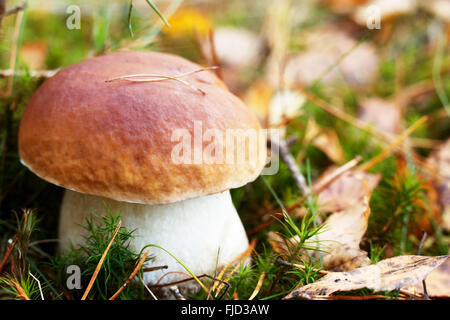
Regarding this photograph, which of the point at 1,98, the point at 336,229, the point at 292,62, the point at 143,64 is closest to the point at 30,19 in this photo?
the point at 1,98

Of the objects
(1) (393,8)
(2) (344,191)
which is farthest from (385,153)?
(1) (393,8)

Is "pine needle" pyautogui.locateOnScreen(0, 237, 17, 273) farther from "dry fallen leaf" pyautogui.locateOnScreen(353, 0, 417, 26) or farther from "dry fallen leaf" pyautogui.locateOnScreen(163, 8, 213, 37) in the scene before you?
"dry fallen leaf" pyautogui.locateOnScreen(353, 0, 417, 26)

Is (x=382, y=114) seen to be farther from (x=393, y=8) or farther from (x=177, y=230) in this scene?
(x=177, y=230)

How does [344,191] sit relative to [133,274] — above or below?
above

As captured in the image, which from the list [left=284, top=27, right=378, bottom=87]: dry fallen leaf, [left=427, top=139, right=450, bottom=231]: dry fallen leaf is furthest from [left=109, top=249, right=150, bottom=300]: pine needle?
[left=284, top=27, right=378, bottom=87]: dry fallen leaf

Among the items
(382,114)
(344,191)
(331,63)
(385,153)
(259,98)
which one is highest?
(331,63)
